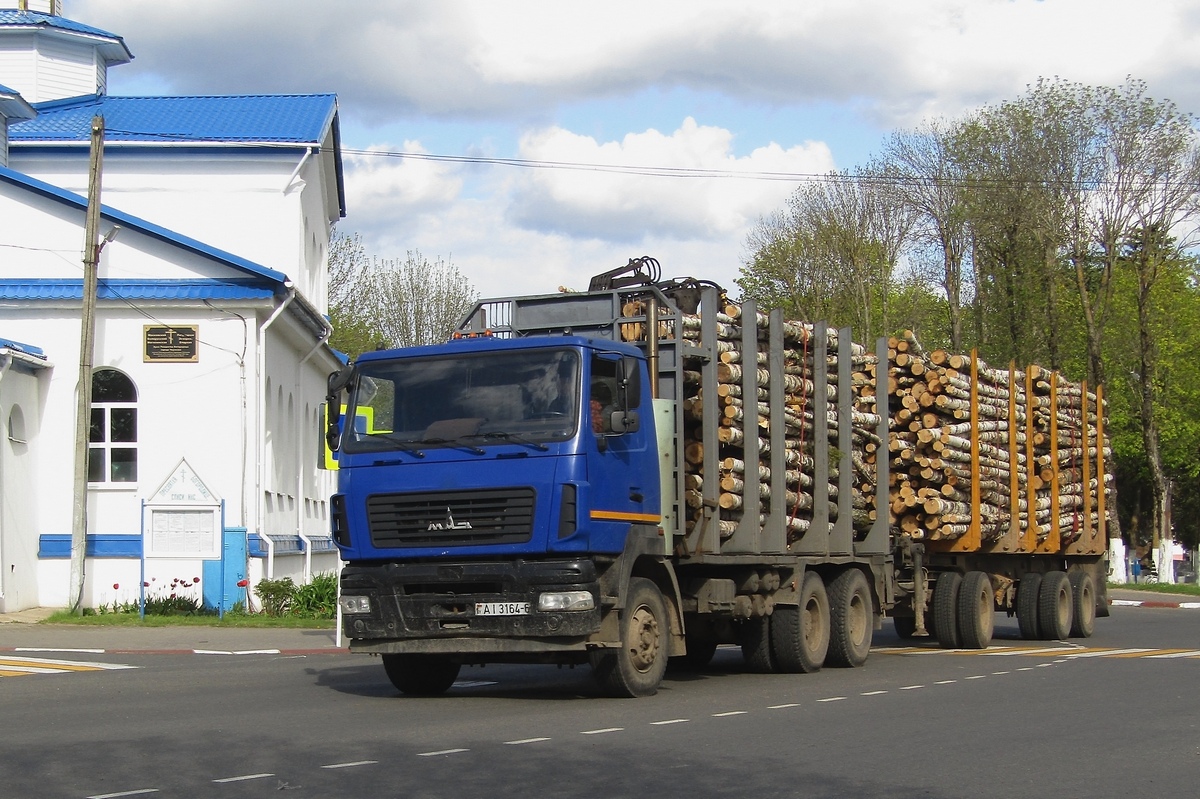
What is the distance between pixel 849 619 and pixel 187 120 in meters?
22.0

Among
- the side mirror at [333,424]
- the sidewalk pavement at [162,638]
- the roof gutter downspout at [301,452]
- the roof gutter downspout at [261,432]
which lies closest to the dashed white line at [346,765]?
the side mirror at [333,424]

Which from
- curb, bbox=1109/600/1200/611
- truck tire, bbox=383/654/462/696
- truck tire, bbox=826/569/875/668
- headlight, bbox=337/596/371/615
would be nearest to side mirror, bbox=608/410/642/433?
headlight, bbox=337/596/371/615

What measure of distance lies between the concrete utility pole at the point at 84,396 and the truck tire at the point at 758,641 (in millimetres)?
11767

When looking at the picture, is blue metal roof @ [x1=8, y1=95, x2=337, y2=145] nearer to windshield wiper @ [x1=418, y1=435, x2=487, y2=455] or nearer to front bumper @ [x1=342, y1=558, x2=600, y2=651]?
windshield wiper @ [x1=418, y1=435, x2=487, y2=455]

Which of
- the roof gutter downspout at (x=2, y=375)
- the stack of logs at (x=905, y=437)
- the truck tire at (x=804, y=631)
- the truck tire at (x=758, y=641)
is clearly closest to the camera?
the stack of logs at (x=905, y=437)

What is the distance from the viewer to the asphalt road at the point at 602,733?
324 inches

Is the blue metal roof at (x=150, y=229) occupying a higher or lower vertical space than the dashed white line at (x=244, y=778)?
higher

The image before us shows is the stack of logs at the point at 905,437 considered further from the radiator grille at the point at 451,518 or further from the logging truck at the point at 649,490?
the radiator grille at the point at 451,518

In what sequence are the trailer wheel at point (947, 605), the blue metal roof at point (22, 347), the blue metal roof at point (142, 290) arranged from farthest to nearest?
the blue metal roof at point (142, 290)
the blue metal roof at point (22, 347)
the trailer wheel at point (947, 605)

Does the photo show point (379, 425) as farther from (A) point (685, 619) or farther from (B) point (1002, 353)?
(B) point (1002, 353)

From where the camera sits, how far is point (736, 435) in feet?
46.2

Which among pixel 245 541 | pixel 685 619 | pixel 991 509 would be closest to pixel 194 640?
pixel 245 541

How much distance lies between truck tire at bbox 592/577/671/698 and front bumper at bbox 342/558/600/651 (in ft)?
1.83

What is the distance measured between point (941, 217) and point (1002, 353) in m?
4.87
